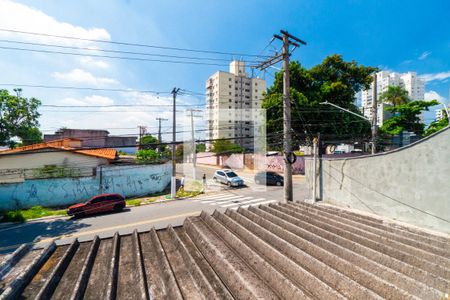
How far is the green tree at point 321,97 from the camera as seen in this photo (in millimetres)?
24078

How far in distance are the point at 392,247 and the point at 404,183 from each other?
380 cm

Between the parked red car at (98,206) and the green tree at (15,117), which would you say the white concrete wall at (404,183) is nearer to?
the parked red car at (98,206)

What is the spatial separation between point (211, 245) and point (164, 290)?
1.25 metres

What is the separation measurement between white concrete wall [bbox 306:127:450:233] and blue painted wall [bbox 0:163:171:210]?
19.0m

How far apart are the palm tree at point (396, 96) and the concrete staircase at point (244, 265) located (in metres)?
38.9

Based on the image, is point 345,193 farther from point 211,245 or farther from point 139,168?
point 139,168

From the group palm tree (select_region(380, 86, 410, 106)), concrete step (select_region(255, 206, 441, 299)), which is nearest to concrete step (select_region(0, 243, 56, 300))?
concrete step (select_region(255, 206, 441, 299))

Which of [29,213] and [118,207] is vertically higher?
[118,207]

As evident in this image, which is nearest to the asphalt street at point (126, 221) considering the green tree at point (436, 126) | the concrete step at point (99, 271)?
the concrete step at point (99, 271)

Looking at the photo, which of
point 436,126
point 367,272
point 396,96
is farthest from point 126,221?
point 396,96

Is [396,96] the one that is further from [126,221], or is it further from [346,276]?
[346,276]

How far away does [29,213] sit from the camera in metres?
16.1

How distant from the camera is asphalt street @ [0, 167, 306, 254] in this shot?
12.2m

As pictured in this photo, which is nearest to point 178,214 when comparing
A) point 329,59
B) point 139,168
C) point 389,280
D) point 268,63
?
point 139,168
